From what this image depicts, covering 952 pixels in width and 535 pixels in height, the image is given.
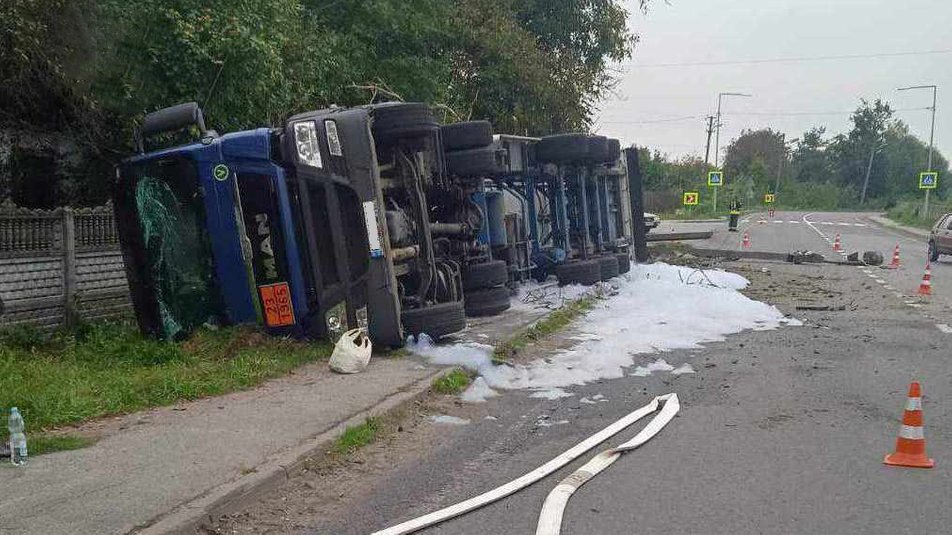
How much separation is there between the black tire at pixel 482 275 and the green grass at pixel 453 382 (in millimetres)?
3162

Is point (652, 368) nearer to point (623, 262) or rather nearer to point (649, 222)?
point (623, 262)

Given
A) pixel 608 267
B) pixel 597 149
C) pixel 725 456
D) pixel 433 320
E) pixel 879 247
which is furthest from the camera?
pixel 879 247

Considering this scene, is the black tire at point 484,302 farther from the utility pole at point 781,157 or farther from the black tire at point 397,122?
the utility pole at point 781,157

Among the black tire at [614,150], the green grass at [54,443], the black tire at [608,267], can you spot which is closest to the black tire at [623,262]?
the black tire at [608,267]

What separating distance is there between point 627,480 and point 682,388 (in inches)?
121

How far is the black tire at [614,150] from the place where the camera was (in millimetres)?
16958

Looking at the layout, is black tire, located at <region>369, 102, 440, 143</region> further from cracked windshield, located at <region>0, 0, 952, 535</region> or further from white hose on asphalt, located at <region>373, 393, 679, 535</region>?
white hose on asphalt, located at <region>373, 393, 679, 535</region>

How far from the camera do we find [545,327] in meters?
12.0

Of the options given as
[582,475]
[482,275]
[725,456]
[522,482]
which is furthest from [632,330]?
[522,482]

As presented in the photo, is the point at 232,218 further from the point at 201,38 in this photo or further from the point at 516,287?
the point at 516,287

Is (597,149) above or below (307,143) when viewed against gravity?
below

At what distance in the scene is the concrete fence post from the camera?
10.6 m

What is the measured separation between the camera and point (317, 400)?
7.63 m

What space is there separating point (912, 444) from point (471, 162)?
6.71 meters
